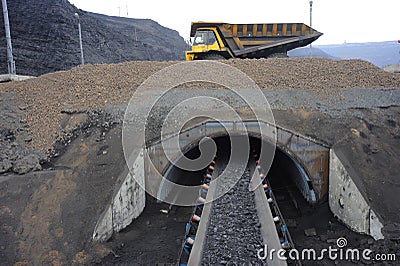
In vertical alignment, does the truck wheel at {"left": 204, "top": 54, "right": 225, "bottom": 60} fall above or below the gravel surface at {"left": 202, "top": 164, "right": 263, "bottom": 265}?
above

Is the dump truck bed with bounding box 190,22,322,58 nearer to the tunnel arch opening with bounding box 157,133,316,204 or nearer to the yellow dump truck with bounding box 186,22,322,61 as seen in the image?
the yellow dump truck with bounding box 186,22,322,61

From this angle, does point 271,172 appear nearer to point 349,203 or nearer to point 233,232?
point 349,203

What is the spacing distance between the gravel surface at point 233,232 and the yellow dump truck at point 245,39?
1069 centimetres

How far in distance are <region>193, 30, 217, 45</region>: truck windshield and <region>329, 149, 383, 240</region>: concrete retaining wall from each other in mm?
11026

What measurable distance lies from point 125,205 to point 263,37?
1433 centimetres

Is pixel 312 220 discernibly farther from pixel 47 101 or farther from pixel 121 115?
pixel 47 101

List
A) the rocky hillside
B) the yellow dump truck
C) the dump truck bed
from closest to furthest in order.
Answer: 1. the yellow dump truck
2. the dump truck bed
3. the rocky hillside

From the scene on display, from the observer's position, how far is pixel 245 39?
768 inches

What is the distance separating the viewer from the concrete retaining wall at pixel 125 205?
744 centimetres

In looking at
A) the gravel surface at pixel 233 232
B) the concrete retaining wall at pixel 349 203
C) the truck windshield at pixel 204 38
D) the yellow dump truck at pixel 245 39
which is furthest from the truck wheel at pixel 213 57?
the concrete retaining wall at pixel 349 203

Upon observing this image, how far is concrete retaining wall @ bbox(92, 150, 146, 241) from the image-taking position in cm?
744

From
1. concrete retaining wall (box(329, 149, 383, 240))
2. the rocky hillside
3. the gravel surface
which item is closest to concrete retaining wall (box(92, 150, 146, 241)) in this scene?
the gravel surface

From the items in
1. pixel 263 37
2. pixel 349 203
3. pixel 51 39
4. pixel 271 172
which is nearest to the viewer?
pixel 349 203

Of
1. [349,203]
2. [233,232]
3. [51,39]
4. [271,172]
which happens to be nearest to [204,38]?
[271,172]
